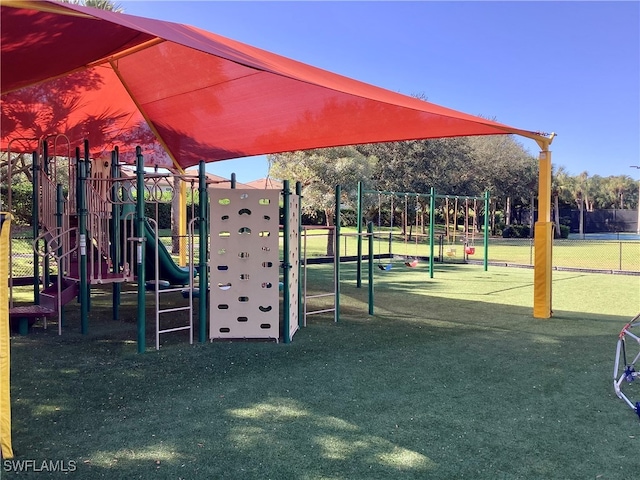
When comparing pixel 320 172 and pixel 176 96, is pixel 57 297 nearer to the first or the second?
pixel 176 96

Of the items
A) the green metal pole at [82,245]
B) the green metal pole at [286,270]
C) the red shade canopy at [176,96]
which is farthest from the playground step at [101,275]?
the red shade canopy at [176,96]

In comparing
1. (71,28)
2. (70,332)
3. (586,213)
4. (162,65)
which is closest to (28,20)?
(71,28)

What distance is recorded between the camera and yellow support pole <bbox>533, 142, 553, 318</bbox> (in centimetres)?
722

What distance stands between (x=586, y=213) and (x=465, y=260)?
39691mm

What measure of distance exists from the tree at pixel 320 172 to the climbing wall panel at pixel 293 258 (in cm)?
1267

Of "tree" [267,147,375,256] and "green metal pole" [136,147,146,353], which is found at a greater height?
"tree" [267,147,375,256]

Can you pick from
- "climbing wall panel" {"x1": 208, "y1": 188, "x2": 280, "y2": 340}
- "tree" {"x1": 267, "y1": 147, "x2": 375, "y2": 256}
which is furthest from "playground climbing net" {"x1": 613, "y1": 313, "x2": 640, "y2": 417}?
"tree" {"x1": 267, "y1": 147, "x2": 375, "y2": 256}

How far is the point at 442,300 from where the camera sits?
8906 mm

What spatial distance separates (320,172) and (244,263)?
1378 centimetres

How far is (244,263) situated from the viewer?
19.6 ft

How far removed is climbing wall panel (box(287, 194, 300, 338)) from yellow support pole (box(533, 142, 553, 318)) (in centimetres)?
346

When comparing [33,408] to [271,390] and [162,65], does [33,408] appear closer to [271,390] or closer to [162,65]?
[271,390]

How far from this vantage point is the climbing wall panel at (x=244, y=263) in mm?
5922

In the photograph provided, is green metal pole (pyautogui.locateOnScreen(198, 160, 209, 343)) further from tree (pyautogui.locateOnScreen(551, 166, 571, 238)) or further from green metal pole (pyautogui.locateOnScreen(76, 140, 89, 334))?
tree (pyautogui.locateOnScreen(551, 166, 571, 238))
